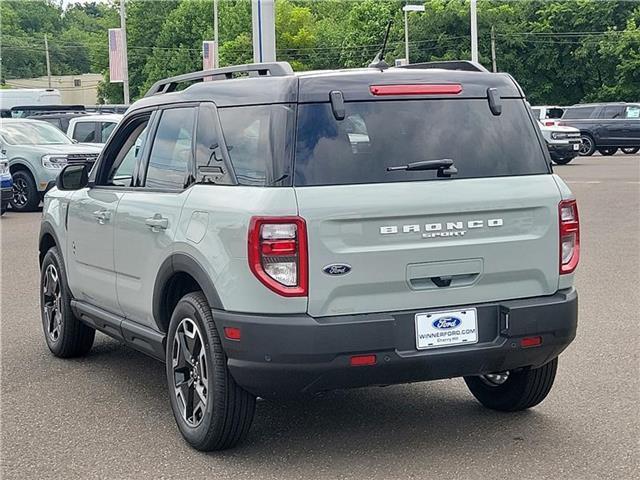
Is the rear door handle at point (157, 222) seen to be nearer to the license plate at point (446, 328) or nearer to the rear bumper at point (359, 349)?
the rear bumper at point (359, 349)

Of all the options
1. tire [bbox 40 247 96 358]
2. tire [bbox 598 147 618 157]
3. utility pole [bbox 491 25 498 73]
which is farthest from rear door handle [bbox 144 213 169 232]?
utility pole [bbox 491 25 498 73]

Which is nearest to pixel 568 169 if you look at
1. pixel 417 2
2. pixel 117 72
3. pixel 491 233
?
pixel 117 72

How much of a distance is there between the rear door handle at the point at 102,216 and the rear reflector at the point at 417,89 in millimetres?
2071

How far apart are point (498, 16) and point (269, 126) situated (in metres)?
58.9

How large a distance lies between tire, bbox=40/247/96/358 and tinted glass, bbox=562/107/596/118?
30.3m

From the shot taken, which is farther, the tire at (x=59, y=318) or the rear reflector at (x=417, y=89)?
the tire at (x=59, y=318)

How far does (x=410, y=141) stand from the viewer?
4.96 metres

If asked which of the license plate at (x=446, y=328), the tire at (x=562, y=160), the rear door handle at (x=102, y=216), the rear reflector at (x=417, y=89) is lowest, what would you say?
the tire at (x=562, y=160)

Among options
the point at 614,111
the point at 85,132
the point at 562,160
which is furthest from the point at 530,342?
the point at 614,111

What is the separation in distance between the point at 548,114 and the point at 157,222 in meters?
29.6

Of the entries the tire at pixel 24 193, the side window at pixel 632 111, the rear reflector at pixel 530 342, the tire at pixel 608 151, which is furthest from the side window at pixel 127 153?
the tire at pixel 608 151

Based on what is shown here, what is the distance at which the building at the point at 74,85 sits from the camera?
4611 inches

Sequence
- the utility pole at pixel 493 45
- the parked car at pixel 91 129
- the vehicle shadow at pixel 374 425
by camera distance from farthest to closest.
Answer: the utility pole at pixel 493 45
the parked car at pixel 91 129
the vehicle shadow at pixel 374 425

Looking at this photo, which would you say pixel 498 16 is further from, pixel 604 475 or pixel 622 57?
pixel 604 475
